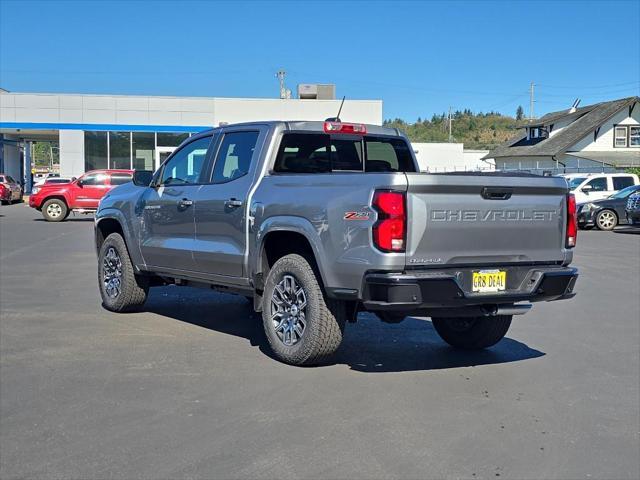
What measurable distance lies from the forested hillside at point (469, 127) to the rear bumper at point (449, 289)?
124 m

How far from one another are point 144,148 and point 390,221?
36.7 metres

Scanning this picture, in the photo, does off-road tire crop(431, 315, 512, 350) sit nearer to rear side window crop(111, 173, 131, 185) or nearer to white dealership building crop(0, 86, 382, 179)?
rear side window crop(111, 173, 131, 185)

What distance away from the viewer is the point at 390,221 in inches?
204

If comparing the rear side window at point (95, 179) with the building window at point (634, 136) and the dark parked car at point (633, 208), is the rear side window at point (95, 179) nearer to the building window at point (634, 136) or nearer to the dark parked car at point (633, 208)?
the dark parked car at point (633, 208)

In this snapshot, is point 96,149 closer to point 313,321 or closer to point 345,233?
point 313,321

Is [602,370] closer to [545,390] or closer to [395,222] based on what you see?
[545,390]

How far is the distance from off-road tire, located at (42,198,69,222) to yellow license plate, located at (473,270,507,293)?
900 inches

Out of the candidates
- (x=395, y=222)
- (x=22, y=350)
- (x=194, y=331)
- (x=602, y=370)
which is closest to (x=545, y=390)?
(x=602, y=370)


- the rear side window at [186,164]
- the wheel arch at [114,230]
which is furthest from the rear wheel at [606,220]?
the rear side window at [186,164]

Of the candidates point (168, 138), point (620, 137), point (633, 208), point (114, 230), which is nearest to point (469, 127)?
point (620, 137)

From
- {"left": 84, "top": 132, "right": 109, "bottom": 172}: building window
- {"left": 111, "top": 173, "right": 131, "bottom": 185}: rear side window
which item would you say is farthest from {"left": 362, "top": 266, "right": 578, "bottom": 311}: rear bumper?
{"left": 84, "top": 132, "right": 109, "bottom": 172}: building window

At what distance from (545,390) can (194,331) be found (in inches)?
141

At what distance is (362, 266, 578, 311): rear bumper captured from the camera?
16.9 feet

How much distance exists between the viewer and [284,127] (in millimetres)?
6766
